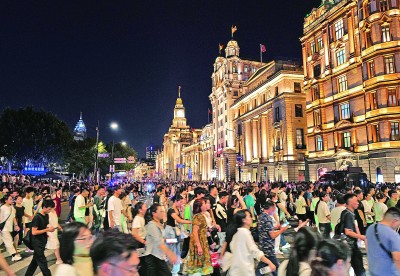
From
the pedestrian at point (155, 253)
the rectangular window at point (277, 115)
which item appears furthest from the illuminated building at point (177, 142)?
the pedestrian at point (155, 253)

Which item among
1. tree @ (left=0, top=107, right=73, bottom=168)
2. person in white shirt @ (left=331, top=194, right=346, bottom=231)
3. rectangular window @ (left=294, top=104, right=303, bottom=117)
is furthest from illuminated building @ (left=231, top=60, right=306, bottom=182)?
person in white shirt @ (left=331, top=194, right=346, bottom=231)

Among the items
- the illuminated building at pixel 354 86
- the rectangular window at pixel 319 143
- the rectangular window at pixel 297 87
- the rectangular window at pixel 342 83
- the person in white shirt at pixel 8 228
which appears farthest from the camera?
the rectangular window at pixel 297 87

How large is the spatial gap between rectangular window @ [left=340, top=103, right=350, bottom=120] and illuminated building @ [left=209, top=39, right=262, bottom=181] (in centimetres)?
3976

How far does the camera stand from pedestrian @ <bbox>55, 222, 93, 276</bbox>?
3.88m

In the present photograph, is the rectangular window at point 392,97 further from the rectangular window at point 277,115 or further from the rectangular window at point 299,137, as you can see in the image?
the rectangular window at point 277,115

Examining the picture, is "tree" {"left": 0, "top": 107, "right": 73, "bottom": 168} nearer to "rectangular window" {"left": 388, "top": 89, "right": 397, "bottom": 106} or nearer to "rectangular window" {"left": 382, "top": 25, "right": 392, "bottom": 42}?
"rectangular window" {"left": 388, "top": 89, "right": 397, "bottom": 106}

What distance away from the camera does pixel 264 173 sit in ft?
195

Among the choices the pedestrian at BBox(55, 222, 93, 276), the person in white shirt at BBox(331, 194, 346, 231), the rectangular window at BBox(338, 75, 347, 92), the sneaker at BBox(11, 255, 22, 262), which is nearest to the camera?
the pedestrian at BBox(55, 222, 93, 276)

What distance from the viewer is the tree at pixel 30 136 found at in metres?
46.0

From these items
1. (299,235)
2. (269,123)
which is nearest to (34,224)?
(299,235)

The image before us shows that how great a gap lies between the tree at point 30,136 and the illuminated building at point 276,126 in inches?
1148

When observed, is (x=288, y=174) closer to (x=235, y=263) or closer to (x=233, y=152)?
(x=233, y=152)

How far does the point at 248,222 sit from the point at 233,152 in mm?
74690

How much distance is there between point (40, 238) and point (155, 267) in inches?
125
